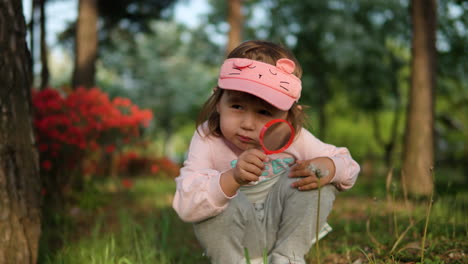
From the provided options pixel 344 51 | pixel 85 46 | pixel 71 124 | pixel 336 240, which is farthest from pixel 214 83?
pixel 336 240

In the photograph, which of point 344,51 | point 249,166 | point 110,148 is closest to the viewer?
point 249,166

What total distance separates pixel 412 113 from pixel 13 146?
17.8ft

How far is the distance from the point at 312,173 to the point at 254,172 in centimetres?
38

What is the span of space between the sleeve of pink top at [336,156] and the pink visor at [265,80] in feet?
1.00

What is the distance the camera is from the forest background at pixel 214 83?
4676 mm

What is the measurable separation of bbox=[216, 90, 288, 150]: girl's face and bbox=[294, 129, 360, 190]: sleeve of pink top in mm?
306

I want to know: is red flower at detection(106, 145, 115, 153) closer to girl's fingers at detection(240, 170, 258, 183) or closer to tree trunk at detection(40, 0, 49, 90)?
tree trunk at detection(40, 0, 49, 90)

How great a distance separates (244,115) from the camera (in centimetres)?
177

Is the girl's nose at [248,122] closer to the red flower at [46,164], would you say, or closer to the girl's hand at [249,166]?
the girl's hand at [249,166]

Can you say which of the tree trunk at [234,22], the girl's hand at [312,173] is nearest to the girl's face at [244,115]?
the girl's hand at [312,173]

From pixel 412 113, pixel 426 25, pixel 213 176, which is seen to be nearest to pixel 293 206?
pixel 213 176

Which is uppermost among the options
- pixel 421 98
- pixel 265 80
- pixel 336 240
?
pixel 265 80

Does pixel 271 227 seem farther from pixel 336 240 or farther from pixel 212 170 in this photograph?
pixel 336 240

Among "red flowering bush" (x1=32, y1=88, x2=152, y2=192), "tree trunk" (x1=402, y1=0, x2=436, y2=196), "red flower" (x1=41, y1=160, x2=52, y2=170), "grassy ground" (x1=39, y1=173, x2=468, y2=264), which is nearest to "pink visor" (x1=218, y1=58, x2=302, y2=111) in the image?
"grassy ground" (x1=39, y1=173, x2=468, y2=264)
